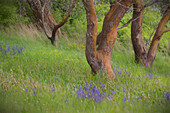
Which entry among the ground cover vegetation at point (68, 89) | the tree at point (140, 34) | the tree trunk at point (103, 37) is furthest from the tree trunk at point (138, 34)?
the tree trunk at point (103, 37)

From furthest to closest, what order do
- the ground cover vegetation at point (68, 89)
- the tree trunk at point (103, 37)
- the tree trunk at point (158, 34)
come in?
1. the tree trunk at point (158, 34)
2. the tree trunk at point (103, 37)
3. the ground cover vegetation at point (68, 89)

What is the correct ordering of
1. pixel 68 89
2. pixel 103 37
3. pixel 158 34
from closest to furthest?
pixel 68 89 < pixel 103 37 < pixel 158 34

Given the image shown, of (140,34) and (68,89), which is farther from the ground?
(68,89)

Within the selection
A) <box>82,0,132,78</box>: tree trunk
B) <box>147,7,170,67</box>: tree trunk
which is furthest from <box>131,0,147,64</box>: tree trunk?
<box>82,0,132,78</box>: tree trunk

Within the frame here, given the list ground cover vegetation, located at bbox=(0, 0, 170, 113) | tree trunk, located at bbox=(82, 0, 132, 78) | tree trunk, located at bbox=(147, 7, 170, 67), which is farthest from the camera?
tree trunk, located at bbox=(147, 7, 170, 67)

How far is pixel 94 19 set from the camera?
471 centimetres

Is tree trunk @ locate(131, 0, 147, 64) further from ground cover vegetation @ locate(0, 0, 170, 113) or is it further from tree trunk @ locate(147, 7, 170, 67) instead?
ground cover vegetation @ locate(0, 0, 170, 113)

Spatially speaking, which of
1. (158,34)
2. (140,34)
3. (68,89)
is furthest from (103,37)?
(158,34)

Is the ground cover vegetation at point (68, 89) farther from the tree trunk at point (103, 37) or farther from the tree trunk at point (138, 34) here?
the tree trunk at point (138, 34)

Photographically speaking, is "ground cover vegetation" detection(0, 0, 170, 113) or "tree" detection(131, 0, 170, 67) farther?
"tree" detection(131, 0, 170, 67)

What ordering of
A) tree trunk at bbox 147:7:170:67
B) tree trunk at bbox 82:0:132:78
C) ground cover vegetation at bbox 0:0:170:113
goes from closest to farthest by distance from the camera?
ground cover vegetation at bbox 0:0:170:113
tree trunk at bbox 82:0:132:78
tree trunk at bbox 147:7:170:67

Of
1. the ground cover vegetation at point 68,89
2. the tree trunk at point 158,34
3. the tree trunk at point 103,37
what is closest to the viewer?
the ground cover vegetation at point 68,89

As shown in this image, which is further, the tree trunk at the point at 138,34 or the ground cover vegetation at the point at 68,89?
the tree trunk at the point at 138,34

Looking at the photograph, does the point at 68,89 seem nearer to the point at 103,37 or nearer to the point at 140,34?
the point at 103,37
